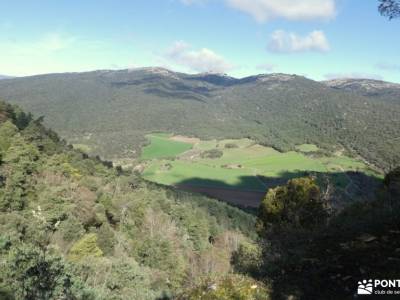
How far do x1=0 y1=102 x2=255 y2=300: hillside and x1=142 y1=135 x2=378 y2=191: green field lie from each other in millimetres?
47169

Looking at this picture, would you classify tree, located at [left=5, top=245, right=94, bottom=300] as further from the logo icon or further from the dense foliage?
the logo icon

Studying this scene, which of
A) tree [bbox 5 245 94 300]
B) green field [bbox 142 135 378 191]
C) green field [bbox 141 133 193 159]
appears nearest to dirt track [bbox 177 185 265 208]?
green field [bbox 142 135 378 191]

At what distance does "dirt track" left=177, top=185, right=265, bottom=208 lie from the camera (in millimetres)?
83750

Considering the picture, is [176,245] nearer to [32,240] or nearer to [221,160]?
[32,240]

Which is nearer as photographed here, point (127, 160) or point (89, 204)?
point (89, 204)

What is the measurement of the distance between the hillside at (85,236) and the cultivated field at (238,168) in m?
41.4

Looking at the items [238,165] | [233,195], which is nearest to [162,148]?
[238,165]

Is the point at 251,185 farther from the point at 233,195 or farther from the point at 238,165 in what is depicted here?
the point at 238,165

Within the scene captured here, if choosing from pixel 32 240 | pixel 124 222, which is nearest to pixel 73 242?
pixel 32 240

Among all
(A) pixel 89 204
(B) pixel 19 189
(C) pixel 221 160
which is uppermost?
(B) pixel 19 189

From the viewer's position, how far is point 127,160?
423 ft

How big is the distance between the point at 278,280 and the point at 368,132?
483ft

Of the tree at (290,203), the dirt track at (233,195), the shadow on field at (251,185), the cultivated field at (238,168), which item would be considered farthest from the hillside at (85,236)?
the cultivated field at (238,168)

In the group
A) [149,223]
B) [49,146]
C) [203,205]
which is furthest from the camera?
[203,205]
